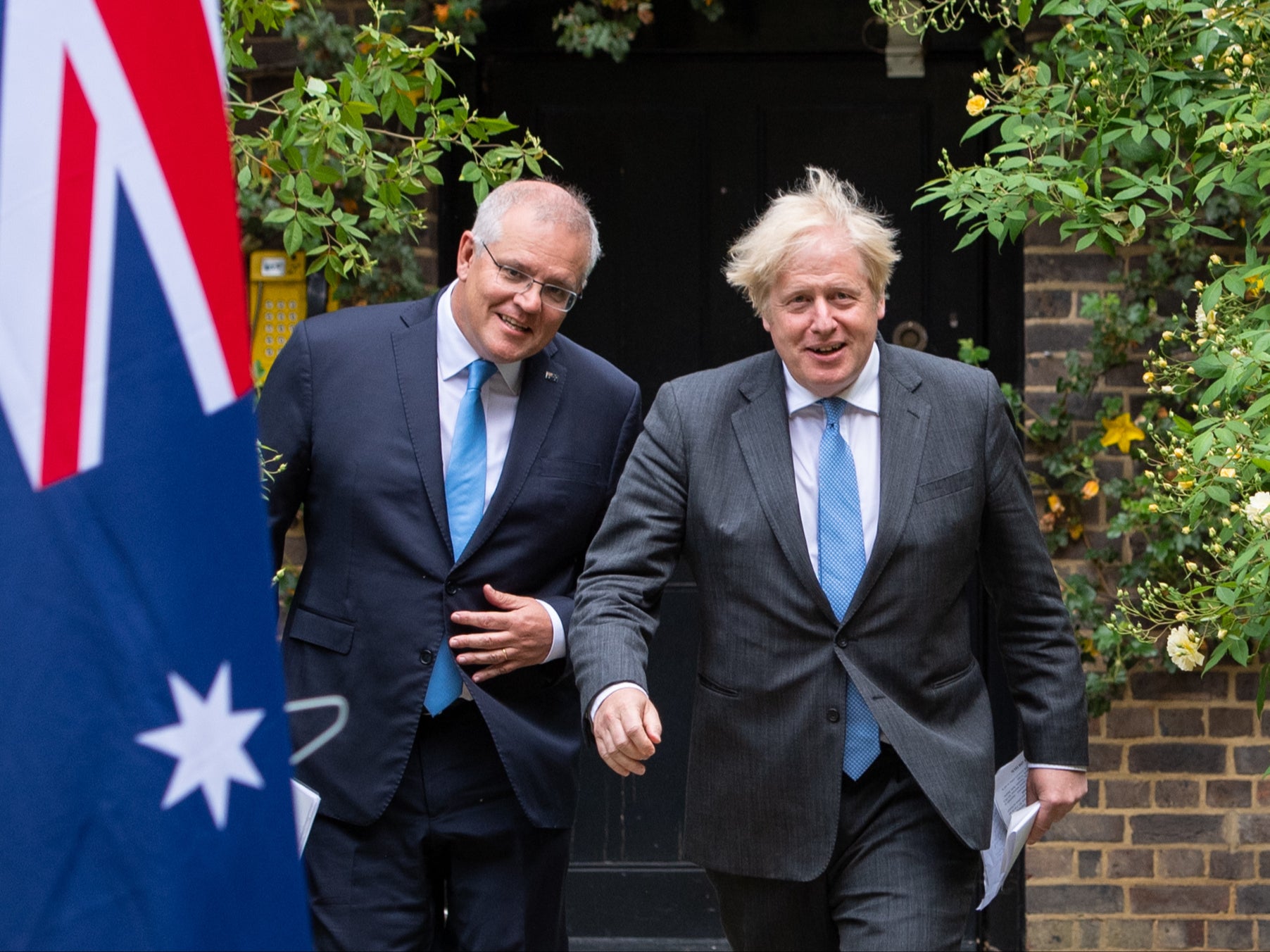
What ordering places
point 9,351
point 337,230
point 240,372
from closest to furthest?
point 9,351
point 240,372
point 337,230

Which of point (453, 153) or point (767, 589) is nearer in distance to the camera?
point (767, 589)

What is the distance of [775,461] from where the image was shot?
9.96 ft

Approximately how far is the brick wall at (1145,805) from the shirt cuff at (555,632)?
2.00 metres

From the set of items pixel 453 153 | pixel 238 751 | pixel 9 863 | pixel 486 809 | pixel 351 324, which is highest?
pixel 453 153

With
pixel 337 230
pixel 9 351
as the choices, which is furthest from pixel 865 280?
pixel 9 351

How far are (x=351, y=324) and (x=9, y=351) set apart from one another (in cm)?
186

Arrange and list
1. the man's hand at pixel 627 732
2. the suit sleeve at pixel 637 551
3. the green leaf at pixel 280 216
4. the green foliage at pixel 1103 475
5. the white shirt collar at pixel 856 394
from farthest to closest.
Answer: the green foliage at pixel 1103 475 < the green leaf at pixel 280 216 < the white shirt collar at pixel 856 394 < the suit sleeve at pixel 637 551 < the man's hand at pixel 627 732

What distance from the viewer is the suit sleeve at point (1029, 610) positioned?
310cm

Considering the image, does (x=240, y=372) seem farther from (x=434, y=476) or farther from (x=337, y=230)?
(x=337, y=230)

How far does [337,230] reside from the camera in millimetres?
3545

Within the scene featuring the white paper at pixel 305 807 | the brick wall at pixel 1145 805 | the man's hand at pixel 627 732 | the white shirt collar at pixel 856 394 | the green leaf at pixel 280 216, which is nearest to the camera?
the man's hand at pixel 627 732

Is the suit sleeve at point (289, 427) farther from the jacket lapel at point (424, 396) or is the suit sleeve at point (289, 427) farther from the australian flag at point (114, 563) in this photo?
the australian flag at point (114, 563)

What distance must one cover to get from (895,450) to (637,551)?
52cm

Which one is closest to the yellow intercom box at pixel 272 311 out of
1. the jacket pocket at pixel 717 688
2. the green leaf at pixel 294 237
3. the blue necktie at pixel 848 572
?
the green leaf at pixel 294 237
